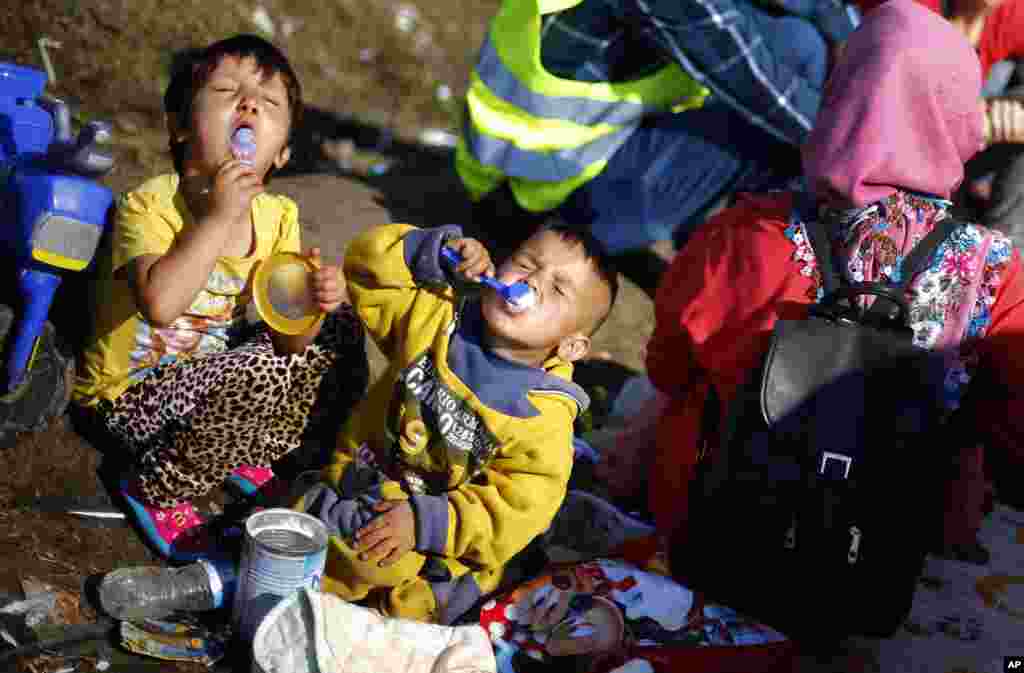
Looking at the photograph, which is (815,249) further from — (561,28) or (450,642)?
(561,28)

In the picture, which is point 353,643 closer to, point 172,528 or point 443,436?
point 443,436

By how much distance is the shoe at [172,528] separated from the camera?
287 cm

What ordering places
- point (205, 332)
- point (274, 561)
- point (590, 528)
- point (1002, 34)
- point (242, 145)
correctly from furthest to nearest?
point (1002, 34) < point (590, 528) < point (205, 332) < point (242, 145) < point (274, 561)

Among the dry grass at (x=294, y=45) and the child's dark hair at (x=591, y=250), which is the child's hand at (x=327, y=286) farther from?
the dry grass at (x=294, y=45)

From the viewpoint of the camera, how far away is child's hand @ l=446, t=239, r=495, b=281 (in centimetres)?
278

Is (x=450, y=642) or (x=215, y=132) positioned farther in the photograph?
(x=215, y=132)

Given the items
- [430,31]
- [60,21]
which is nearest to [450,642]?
[60,21]

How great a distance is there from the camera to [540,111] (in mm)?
4574

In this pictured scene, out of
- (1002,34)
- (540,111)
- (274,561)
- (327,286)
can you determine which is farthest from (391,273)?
(1002,34)

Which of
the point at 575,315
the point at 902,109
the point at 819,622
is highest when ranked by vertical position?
the point at 902,109

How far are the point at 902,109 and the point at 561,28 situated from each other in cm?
174

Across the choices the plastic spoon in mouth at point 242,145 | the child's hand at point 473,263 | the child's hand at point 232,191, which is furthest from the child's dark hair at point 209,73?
the child's hand at point 473,263

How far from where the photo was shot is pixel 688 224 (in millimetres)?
4953

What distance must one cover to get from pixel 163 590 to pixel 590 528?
1.23 meters
